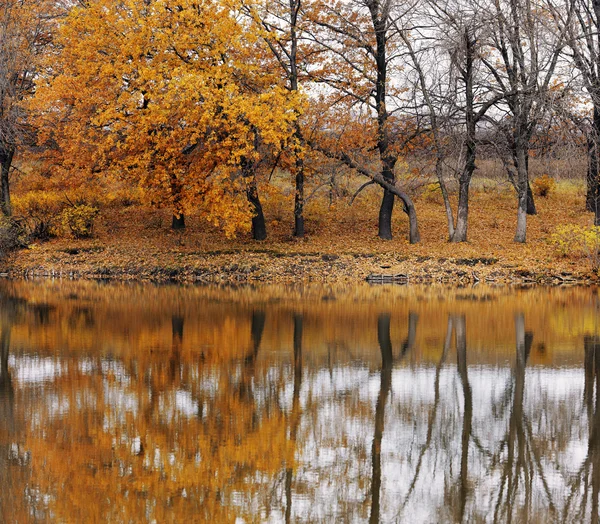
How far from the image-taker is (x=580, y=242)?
1166 inches

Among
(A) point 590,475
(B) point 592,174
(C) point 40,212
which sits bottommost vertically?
→ (A) point 590,475

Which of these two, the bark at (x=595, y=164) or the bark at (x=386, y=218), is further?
the bark at (x=386, y=218)

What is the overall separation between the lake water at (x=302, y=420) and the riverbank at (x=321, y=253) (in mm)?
10977

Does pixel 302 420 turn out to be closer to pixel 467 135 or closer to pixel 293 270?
pixel 293 270

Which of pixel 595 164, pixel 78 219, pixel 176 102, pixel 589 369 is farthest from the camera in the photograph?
pixel 78 219

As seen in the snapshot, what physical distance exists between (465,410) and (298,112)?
23276 mm

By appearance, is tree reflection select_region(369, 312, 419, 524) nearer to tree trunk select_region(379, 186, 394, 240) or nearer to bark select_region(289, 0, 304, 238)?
bark select_region(289, 0, 304, 238)

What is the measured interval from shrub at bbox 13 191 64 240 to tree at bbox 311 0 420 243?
12.7 meters

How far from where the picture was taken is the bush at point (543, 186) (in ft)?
148

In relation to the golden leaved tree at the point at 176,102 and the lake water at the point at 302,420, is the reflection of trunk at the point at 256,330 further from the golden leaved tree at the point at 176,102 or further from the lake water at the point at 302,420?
the golden leaved tree at the point at 176,102

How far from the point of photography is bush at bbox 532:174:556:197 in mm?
45250

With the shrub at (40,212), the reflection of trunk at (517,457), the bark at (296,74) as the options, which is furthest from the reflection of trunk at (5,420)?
the shrub at (40,212)

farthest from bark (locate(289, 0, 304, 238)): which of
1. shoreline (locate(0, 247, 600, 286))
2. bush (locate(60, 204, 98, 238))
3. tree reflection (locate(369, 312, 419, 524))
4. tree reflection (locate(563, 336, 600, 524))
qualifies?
tree reflection (locate(563, 336, 600, 524))

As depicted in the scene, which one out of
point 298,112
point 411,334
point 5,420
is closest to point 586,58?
point 298,112
